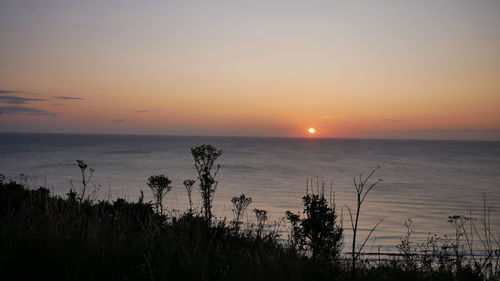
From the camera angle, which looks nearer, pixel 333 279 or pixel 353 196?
pixel 333 279

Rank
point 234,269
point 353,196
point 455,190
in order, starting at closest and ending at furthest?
1. point 234,269
2. point 353,196
3. point 455,190

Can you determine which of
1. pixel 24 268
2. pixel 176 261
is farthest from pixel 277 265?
pixel 24 268

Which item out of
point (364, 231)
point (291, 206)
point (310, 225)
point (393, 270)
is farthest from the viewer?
point (291, 206)

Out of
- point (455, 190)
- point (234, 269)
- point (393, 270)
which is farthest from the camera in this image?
point (455, 190)

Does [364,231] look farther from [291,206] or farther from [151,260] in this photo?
[151,260]

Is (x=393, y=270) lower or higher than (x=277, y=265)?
lower

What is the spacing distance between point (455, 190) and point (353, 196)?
55.4 feet

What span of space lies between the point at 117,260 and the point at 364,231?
19.0 metres

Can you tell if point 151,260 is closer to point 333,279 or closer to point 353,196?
point 333,279

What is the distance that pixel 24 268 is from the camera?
5.18 m

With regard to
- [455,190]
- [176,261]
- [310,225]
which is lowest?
[455,190]

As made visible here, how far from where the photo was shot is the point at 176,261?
5605 millimetres

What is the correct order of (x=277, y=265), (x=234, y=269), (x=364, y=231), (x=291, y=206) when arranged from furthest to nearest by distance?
(x=291, y=206), (x=364, y=231), (x=234, y=269), (x=277, y=265)

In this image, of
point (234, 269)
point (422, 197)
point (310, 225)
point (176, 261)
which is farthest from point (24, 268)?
point (422, 197)
